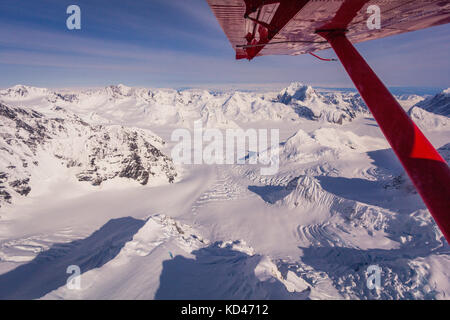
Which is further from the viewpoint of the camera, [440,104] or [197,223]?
[440,104]

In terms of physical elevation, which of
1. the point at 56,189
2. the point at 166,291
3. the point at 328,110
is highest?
the point at 328,110

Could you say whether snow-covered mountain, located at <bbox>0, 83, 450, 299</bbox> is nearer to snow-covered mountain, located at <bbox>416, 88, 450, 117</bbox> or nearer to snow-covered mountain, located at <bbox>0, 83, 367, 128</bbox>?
snow-covered mountain, located at <bbox>0, 83, 367, 128</bbox>

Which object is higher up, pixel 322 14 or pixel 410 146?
pixel 322 14

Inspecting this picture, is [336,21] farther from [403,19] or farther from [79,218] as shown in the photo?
[79,218]

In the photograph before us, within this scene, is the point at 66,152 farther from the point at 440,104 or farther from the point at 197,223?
the point at 440,104

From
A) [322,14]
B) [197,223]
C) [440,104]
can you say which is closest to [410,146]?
[322,14]

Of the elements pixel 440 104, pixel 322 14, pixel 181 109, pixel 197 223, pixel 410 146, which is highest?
pixel 181 109

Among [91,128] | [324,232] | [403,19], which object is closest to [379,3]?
[403,19]
